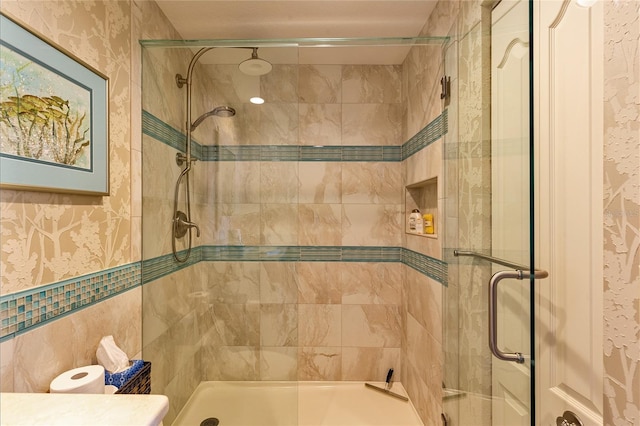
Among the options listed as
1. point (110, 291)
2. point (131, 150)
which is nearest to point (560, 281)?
point (110, 291)

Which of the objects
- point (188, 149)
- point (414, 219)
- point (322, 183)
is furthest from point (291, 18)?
point (414, 219)

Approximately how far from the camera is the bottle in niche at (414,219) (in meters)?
1.94

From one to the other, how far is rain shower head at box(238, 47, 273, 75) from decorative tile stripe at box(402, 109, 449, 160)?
0.92 metres

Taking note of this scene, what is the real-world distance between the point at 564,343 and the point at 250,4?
1956 mm

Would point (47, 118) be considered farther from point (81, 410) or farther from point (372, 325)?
point (372, 325)

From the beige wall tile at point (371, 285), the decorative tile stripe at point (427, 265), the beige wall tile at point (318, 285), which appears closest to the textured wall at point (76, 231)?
the beige wall tile at point (318, 285)

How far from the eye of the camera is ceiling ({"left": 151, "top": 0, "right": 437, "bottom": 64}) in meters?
1.55

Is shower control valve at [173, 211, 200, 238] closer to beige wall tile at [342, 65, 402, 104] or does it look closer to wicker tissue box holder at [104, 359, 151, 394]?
wicker tissue box holder at [104, 359, 151, 394]

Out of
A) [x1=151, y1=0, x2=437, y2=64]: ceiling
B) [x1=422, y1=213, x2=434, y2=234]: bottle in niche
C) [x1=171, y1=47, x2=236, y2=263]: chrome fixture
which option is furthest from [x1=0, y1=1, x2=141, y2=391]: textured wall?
[x1=422, y1=213, x2=434, y2=234]: bottle in niche

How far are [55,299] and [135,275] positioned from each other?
44 centimetres

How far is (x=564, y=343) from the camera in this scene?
31.5 inches

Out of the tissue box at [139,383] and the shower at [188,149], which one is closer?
the tissue box at [139,383]

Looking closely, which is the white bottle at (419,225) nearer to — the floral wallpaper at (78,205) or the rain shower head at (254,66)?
the rain shower head at (254,66)

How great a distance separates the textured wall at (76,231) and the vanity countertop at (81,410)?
0.18 metres
